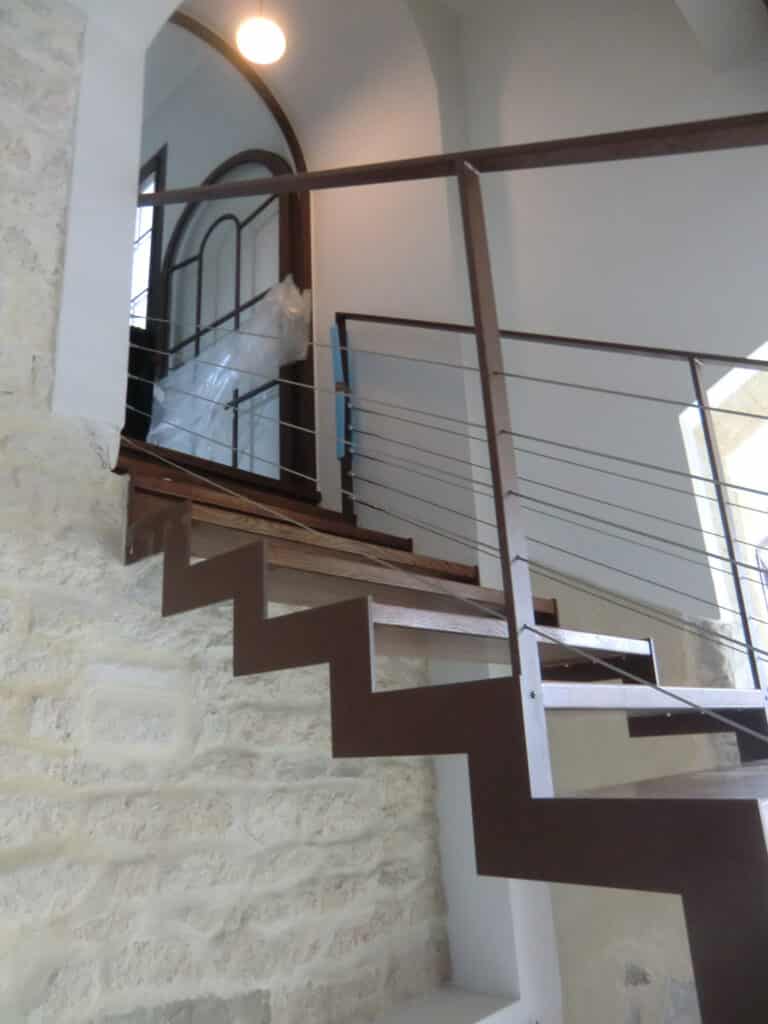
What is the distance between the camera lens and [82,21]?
211 cm

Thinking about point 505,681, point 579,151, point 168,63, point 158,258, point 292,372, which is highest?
point 168,63

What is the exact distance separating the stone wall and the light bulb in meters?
1.28

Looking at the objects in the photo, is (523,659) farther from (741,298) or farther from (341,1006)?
(741,298)

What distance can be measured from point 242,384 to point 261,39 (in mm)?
1414

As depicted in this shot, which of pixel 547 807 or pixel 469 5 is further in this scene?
pixel 469 5

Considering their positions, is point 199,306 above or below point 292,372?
above

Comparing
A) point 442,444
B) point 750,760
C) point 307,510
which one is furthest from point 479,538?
point 750,760

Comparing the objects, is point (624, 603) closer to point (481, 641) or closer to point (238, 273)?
point (481, 641)

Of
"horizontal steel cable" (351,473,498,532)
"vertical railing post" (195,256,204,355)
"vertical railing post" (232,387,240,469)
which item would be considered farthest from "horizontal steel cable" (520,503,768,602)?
"vertical railing post" (195,256,204,355)

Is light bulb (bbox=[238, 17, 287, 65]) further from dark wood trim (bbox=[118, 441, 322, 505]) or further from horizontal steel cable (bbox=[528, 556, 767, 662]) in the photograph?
horizontal steel cable (bbox=[528, 556, 767, 662])

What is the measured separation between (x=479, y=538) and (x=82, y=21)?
1878mm

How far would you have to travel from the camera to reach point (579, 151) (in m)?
1.19

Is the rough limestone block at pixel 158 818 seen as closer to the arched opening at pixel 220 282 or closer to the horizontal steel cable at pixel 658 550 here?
the horizontal steel cable at pixel 658 550

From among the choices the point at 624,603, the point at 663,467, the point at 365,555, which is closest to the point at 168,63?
the point at 663,467
